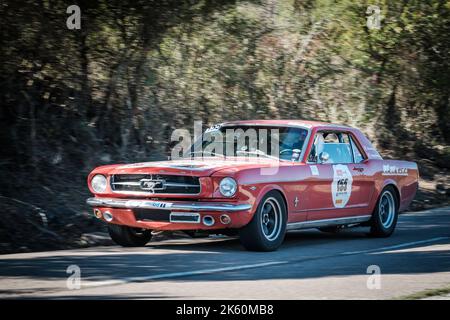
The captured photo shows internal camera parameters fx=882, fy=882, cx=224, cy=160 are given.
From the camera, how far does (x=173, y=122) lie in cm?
1812

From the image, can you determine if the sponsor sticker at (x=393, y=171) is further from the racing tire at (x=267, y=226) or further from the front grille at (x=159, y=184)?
the front grille at (x=159, y=184)

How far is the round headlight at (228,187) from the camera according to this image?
10.1 metres

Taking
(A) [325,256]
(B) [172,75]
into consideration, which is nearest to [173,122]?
(B) [172,75]

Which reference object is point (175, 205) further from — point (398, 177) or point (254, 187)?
point (398, 177)

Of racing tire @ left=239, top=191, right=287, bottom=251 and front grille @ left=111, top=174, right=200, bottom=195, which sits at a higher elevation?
front grille @ left=111, top=174, right=200, bottom=195

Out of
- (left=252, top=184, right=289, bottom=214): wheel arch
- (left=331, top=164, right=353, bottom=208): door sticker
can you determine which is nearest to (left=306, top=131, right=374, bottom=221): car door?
(left=331, top=164, right=353, bottom=208): door sticker

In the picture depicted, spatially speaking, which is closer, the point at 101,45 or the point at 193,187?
the point at 193,187

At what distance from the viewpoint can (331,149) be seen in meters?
12.2

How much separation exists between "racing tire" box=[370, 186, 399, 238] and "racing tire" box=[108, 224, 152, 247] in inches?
140

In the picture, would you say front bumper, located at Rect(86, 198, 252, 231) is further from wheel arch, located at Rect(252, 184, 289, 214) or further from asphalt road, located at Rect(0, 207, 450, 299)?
asphalt road, located at Rect(0, 207, 450, 299)

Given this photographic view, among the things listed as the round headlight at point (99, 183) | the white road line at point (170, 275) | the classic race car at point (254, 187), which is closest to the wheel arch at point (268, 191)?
the classic race car at point (254, 187)

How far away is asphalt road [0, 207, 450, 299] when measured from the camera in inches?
301
